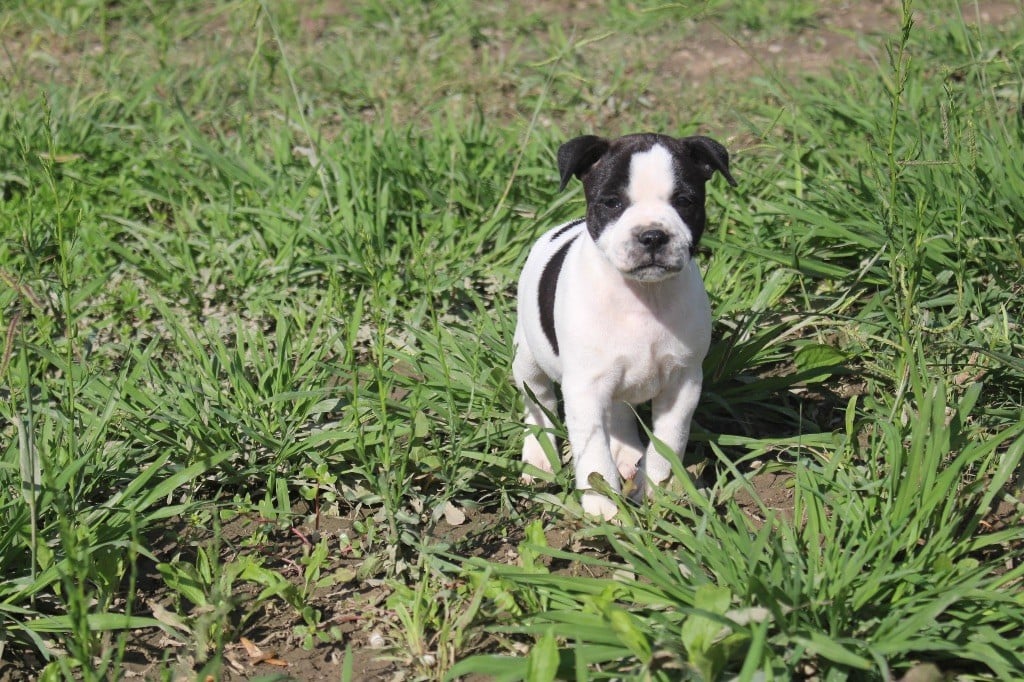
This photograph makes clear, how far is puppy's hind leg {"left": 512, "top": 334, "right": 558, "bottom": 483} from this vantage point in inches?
163

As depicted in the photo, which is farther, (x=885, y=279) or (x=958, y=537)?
(x=885, y=279)

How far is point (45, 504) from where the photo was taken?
3.49 metres

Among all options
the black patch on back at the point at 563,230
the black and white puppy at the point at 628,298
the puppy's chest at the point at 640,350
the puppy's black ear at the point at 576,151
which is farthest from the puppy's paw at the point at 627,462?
the puppy's black ear at the point at 576,151

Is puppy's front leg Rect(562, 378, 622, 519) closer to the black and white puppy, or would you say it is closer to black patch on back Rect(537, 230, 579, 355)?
the black and white puppy

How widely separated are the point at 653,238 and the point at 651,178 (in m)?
0.25

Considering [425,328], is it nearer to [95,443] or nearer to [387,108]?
[95,443]

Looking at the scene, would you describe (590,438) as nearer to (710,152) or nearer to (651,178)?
(651,178)

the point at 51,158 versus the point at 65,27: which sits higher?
the point at 51,158

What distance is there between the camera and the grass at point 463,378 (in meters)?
3.15

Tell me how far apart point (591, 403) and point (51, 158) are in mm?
1781

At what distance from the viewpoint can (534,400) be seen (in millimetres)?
4082

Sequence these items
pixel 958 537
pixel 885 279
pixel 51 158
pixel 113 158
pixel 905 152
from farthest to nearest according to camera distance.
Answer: pixel 113 158, pixel 905 152, pixel 885 279, pixel 958 537, pixel 51 158

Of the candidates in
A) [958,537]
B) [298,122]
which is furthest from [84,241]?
[958,537]

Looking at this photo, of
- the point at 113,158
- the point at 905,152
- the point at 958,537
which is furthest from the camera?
the point at 113,158
